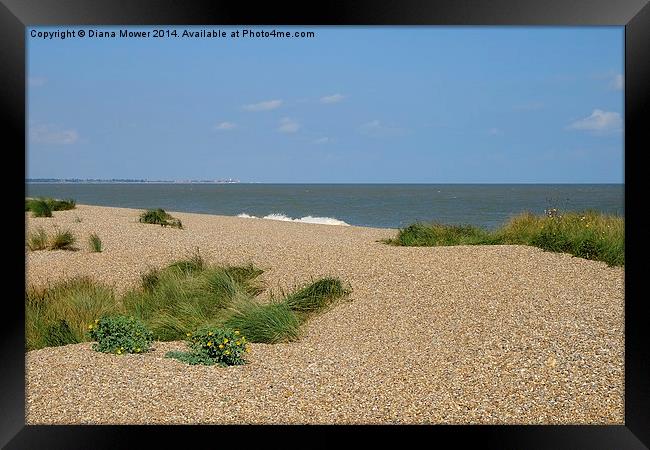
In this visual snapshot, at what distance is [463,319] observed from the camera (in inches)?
225

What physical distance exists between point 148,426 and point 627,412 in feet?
6.93

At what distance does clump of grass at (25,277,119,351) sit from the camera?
5164 millimetres

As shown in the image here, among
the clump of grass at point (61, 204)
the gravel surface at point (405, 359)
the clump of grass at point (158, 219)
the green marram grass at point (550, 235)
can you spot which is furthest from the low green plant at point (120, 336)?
the clump of grass at point (61, 204)

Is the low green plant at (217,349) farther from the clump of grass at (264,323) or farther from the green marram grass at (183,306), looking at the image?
the clump of grass at (264,323)

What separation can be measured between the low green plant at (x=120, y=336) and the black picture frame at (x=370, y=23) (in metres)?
1.66

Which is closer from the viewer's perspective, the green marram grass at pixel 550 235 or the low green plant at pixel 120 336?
the low green plant at pixel 120 336

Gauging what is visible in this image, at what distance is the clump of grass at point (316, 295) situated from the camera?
611cm

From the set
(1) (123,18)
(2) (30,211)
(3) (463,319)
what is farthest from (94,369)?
(2) (30,211)

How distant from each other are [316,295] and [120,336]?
2.05m

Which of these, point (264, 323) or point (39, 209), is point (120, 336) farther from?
point (39, 209)

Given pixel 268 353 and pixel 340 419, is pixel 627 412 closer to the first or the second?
pixel 340 419

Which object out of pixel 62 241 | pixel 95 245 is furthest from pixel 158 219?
pixel 95 245

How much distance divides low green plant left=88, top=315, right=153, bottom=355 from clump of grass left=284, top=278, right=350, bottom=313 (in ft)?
5.03

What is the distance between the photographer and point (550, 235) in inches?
322
